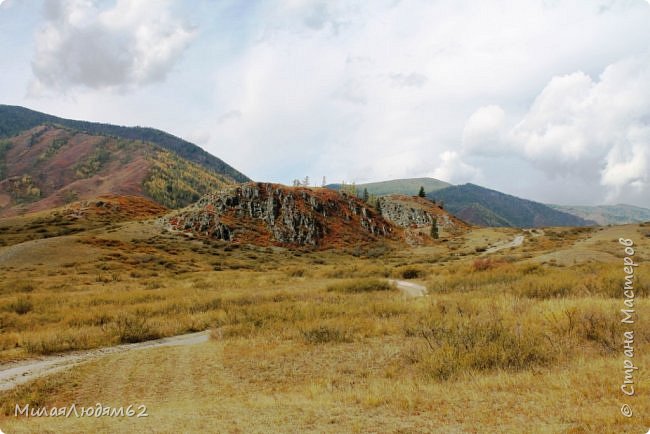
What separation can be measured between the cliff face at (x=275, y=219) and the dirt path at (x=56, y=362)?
2261 inches

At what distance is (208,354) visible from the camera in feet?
40.3

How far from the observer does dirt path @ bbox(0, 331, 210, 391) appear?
10508mm

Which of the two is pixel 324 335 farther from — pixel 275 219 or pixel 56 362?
pixel 275 219

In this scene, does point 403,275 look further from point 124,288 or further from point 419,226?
point 419,226

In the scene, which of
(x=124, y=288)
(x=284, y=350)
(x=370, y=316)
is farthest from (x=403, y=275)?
(x=284, y=350)

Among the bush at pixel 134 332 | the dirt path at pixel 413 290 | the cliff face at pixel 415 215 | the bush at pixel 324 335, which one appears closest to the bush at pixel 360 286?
the dirt path at pixel 413 290

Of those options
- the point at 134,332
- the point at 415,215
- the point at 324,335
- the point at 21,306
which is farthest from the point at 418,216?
the point at 134,332

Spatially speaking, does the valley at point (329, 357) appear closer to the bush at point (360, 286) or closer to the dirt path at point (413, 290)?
the bush at point (360, 286)

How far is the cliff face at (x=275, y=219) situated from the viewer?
243ft

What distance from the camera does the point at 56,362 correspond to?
12164 mm

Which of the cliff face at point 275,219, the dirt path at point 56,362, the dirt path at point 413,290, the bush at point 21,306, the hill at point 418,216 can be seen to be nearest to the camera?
the dirt path at point 56,362

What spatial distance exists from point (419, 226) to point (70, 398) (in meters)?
120

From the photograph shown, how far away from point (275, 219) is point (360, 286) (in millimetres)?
56540

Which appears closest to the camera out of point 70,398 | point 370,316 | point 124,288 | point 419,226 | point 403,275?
point 70,398
